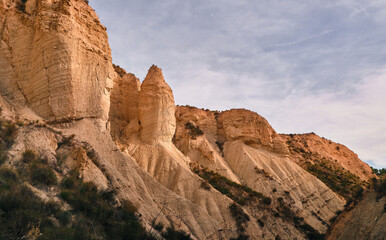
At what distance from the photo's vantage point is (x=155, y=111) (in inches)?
1186

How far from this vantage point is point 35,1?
69.3 feet

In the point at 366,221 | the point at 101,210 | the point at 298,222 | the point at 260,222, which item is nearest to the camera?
the point at 101,210

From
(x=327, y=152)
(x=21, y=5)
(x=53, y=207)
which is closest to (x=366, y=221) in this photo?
(x=53, y=207)

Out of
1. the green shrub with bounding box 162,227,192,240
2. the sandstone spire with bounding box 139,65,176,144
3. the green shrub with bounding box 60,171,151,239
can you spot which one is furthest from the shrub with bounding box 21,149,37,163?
the sandstone spire with bounding box 139,65,176,144

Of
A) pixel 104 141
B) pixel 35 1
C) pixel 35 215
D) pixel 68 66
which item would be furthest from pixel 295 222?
pixel 35 1

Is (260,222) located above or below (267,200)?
below

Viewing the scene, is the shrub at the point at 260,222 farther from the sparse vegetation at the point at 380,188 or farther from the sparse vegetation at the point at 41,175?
the sparse vegetation at the point at 41,175

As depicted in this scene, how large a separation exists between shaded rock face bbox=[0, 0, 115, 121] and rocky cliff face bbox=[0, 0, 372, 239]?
0.21 ft

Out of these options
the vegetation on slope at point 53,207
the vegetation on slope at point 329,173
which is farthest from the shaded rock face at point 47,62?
the vegetation on slope at point 329,173

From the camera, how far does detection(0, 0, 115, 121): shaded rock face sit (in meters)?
19.5

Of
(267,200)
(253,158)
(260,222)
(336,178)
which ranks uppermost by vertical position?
(336,178)

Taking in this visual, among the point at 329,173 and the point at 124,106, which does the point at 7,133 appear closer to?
the point at 124,106

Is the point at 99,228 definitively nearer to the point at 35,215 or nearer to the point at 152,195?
the point at 35,215

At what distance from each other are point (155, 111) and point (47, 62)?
1217cm
